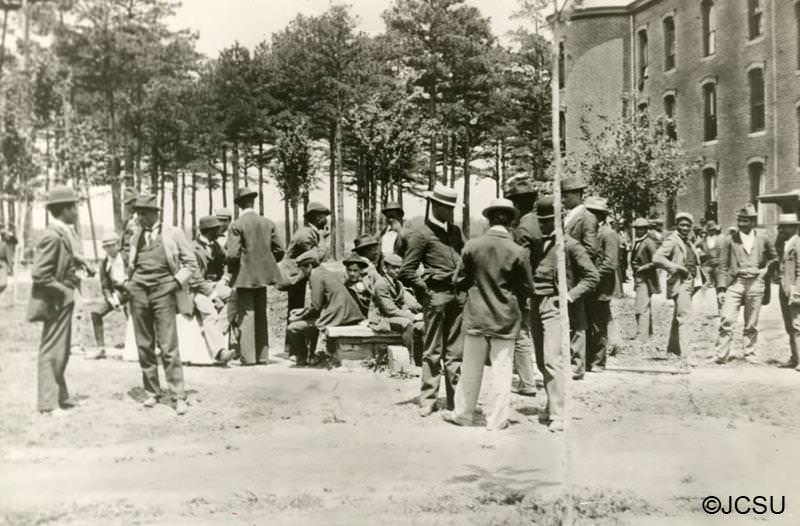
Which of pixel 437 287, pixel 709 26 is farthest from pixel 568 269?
pixel 709 26

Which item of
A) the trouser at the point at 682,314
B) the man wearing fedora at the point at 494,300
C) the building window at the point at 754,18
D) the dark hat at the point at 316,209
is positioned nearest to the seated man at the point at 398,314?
the dark hat at the point at 316,209

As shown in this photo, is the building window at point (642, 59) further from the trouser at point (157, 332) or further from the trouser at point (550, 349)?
the trouser at point (157, 332)

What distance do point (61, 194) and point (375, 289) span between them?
3211 mm

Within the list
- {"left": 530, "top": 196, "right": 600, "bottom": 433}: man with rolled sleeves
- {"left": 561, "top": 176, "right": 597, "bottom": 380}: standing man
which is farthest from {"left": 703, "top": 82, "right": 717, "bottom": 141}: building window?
{"left": 530, "top": 196, "right": 600, "bottom": 433}: man with rolled sleeves

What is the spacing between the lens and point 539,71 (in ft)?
26.3

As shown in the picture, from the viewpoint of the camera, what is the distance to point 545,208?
6.51m

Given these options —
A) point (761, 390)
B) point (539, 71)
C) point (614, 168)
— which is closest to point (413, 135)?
point (539, 71)

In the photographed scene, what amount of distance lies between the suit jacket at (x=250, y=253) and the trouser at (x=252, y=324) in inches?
5.4

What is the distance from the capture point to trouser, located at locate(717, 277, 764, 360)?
862 centimetres

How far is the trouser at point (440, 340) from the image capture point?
647 cm

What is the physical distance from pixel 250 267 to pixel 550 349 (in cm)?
321

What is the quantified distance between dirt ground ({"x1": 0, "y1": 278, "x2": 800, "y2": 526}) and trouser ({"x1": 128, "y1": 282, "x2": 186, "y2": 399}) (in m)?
0.22

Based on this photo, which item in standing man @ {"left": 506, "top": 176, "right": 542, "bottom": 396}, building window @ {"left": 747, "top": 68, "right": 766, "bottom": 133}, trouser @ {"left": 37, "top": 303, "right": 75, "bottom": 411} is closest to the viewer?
trouser @ {"left": 37, "top": 303, "right": 75, "bottom": 411}

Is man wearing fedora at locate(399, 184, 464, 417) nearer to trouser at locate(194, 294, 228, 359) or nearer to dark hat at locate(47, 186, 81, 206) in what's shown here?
trouser at locate(194, 294, 228, 359)
